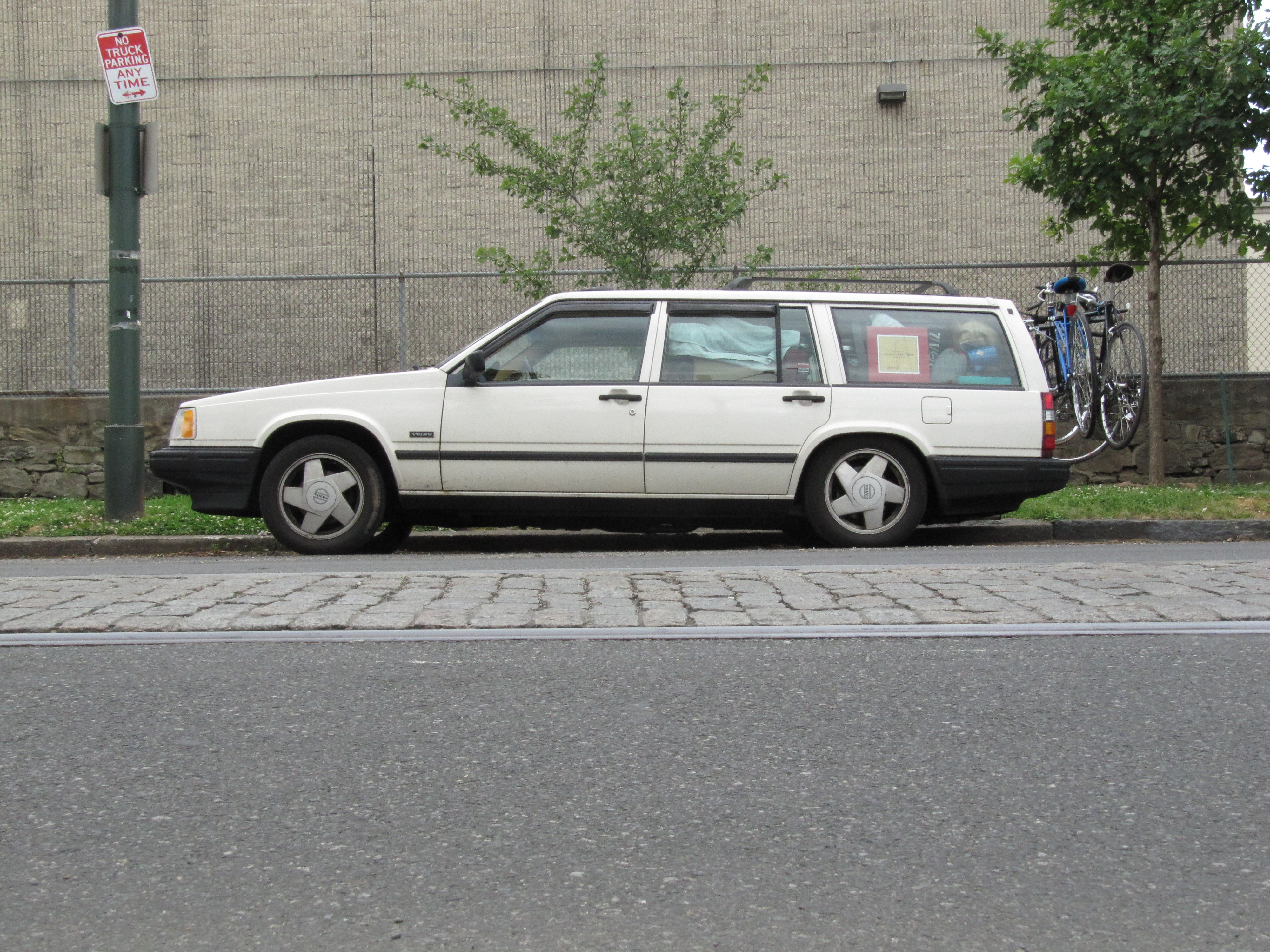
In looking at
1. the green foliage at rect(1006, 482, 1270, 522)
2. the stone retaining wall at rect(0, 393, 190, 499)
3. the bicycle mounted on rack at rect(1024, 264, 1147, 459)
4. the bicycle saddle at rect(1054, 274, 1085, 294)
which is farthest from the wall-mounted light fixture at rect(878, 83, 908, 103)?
the stone retaining wall at rect(0, 393, 190, 499)

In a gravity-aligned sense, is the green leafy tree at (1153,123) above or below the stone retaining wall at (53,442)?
above

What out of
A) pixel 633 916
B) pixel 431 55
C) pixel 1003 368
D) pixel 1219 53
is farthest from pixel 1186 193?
pixel 633 916

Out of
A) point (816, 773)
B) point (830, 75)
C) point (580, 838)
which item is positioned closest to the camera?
point (580, 838)

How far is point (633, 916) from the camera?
2537 mm

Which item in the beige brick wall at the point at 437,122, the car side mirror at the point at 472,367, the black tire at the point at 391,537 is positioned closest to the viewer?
the car side mirror at the point at 472,367

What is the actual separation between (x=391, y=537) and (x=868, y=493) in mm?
3052

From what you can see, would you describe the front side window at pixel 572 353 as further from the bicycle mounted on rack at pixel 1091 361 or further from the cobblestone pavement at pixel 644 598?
the bicycle mounted on rack at pixel 1091 361

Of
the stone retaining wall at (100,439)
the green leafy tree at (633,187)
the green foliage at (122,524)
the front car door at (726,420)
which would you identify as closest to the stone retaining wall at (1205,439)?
the stone retaining wall at (100,439)

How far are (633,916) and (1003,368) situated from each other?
639 centimetres

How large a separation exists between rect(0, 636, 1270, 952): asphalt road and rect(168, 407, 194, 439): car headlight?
378cm

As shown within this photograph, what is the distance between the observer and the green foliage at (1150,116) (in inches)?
422

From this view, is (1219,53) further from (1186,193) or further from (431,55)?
(431,55)

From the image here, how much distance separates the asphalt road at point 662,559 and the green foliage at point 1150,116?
394 cm

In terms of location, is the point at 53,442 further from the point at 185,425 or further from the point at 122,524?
the point at 185,425
